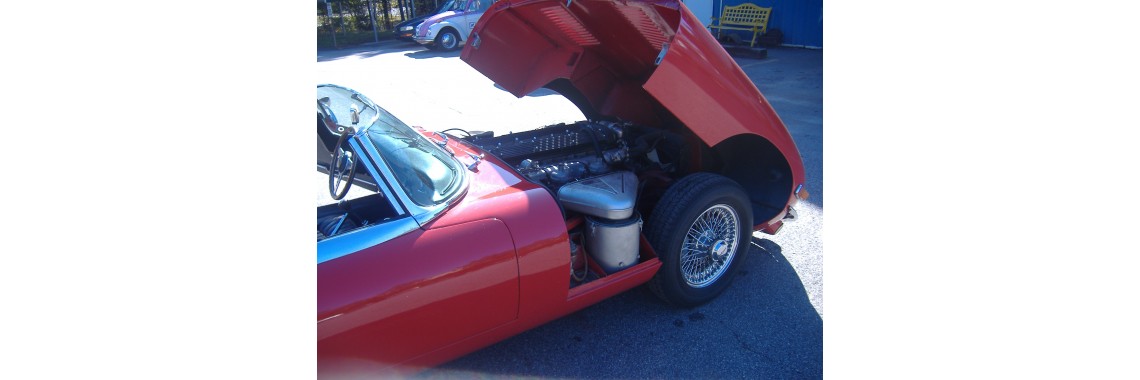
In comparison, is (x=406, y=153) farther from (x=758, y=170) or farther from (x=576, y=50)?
(x=758, y=170)

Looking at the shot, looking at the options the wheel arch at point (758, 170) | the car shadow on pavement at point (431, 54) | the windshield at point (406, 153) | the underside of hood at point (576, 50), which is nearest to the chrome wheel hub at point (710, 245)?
the wheel arch at point (758, 170)

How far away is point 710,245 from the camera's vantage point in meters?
3.20

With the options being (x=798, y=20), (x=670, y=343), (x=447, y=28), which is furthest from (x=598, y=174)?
(x=447, y=28)

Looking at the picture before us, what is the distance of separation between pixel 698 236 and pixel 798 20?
43.7 ft

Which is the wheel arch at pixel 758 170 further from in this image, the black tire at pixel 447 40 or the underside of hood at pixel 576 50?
the black tire at pixel 447 40

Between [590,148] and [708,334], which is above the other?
[590,148]

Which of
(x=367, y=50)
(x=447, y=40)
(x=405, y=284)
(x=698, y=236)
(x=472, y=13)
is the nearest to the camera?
(x=405, y=284)

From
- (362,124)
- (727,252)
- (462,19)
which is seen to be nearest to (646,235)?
(727,252)

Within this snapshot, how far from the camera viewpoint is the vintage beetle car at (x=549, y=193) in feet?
6.77

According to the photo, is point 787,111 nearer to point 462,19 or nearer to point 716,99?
point 716,99

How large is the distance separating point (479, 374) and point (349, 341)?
34.1 inches

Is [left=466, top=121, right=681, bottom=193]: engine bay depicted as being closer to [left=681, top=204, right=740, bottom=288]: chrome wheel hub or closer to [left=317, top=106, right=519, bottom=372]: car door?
[left=681, top=204, right=740, bottom=288]: chrome wheel hub

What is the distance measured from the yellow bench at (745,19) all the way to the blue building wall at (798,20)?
197 mm

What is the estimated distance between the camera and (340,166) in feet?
8.32
